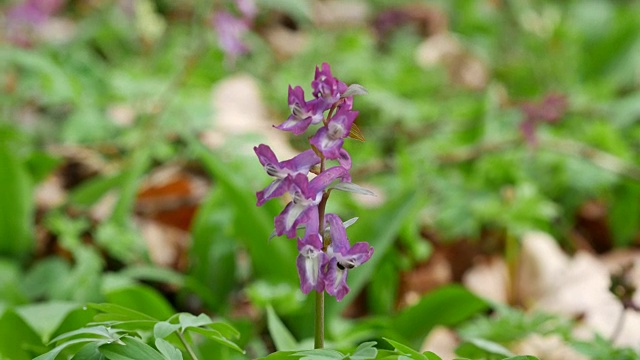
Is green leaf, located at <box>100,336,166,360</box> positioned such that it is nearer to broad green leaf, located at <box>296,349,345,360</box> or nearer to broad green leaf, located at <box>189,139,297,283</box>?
broad green leaf, located at <box>296,349,345,360</box>

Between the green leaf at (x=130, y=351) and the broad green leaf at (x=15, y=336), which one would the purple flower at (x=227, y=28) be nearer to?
the broad green leaf at (x=15, y=336)

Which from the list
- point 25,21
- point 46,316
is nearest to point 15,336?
point 46,316

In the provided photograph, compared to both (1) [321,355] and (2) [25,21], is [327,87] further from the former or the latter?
(2) [25,21]

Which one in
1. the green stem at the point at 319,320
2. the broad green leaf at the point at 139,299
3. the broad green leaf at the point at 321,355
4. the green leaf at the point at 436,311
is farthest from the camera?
the green leaf at the point at 436,311

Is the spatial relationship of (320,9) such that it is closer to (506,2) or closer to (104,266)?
(506,2)

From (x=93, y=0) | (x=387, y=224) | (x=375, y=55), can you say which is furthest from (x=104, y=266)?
(x=93, y=0)

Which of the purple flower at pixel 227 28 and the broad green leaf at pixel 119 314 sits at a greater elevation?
the purple flower at pixel 227 28

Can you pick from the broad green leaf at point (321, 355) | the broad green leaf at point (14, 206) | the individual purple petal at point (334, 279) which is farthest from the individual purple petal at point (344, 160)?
the broad green leaf at point (14, 206)

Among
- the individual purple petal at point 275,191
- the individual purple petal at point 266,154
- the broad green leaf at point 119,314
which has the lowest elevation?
the broad green leaf at point 119,314

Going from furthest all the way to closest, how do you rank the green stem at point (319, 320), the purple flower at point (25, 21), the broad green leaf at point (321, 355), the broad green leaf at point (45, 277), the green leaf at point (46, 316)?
the purple flower at point (25, 21), the broad green leaf at point (45, 277), the green leaf at point (46, 316), the green stem at point (319, 320), the broad green leaf at point (321, 355)
